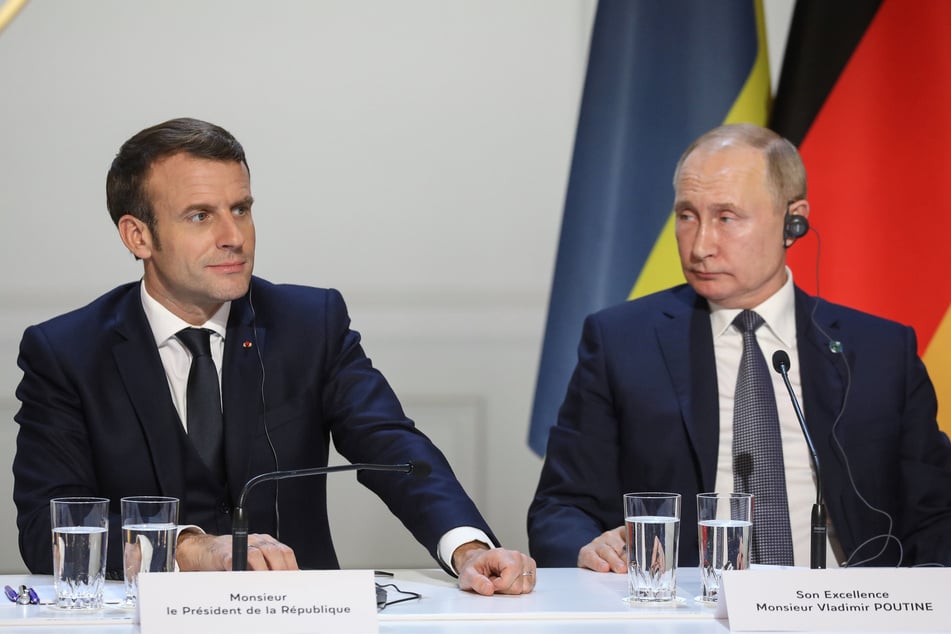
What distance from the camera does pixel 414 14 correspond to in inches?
157

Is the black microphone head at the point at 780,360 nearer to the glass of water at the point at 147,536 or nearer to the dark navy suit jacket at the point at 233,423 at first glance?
the dark navy suit jacket at the point at 233,423

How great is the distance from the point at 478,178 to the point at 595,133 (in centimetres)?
44

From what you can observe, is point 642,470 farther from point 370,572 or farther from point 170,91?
point 170,91

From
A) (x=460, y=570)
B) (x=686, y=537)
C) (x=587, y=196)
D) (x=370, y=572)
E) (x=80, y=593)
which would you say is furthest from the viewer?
(x=587, y=196)

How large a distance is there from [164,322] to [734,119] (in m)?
1.96

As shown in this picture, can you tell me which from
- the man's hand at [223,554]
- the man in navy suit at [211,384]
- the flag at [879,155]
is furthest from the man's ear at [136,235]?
the flag at [879,155]

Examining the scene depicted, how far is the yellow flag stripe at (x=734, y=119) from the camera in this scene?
370 centimetres

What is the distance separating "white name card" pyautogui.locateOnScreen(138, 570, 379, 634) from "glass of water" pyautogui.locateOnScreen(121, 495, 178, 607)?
0.13 m

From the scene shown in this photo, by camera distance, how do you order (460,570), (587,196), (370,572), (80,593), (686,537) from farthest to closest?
1. (587,196)
2. (686,537)
3. (460,570)
4. (80,593)
5. (370,572)

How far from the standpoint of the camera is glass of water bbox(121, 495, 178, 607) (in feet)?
5.86

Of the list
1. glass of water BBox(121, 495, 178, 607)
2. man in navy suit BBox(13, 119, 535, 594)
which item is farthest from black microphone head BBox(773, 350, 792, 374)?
glass of water BBox(121, 495, 178, 607)

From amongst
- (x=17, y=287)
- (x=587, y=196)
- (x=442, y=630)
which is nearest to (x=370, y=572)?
(x=442, y=630)

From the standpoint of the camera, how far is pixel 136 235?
265cm

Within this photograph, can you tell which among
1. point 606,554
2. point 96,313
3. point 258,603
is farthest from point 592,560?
point 96,313
